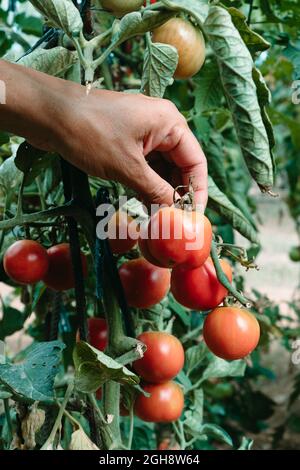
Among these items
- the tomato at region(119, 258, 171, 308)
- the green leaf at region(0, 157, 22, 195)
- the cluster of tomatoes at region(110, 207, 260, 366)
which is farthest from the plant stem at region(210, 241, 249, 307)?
the green leaf at region(0, 157, 22, 195)

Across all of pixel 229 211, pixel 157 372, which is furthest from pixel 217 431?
pixel 229 211

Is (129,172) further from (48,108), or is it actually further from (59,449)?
(59,449)

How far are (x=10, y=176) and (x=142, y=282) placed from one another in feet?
0.86

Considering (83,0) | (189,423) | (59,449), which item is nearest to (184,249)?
(59,449)

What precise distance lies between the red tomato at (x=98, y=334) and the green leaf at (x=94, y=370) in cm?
16

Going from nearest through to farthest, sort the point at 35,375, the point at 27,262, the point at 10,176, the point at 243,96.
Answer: the point at 243,96
the point at 35,375
the point at 27,262
the point at 10,176

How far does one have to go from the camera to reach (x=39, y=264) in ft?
2.76

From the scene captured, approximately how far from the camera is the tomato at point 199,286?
0.73 meters

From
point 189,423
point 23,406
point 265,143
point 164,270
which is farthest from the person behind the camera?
point 189,423

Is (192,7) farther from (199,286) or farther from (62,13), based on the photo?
(199,286)

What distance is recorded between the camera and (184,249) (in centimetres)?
64

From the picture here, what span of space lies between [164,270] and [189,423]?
0.32 meters

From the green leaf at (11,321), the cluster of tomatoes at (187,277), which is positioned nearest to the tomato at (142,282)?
the cluster of tomatoes at (187,277)

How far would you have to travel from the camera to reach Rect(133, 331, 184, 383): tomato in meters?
0.80
